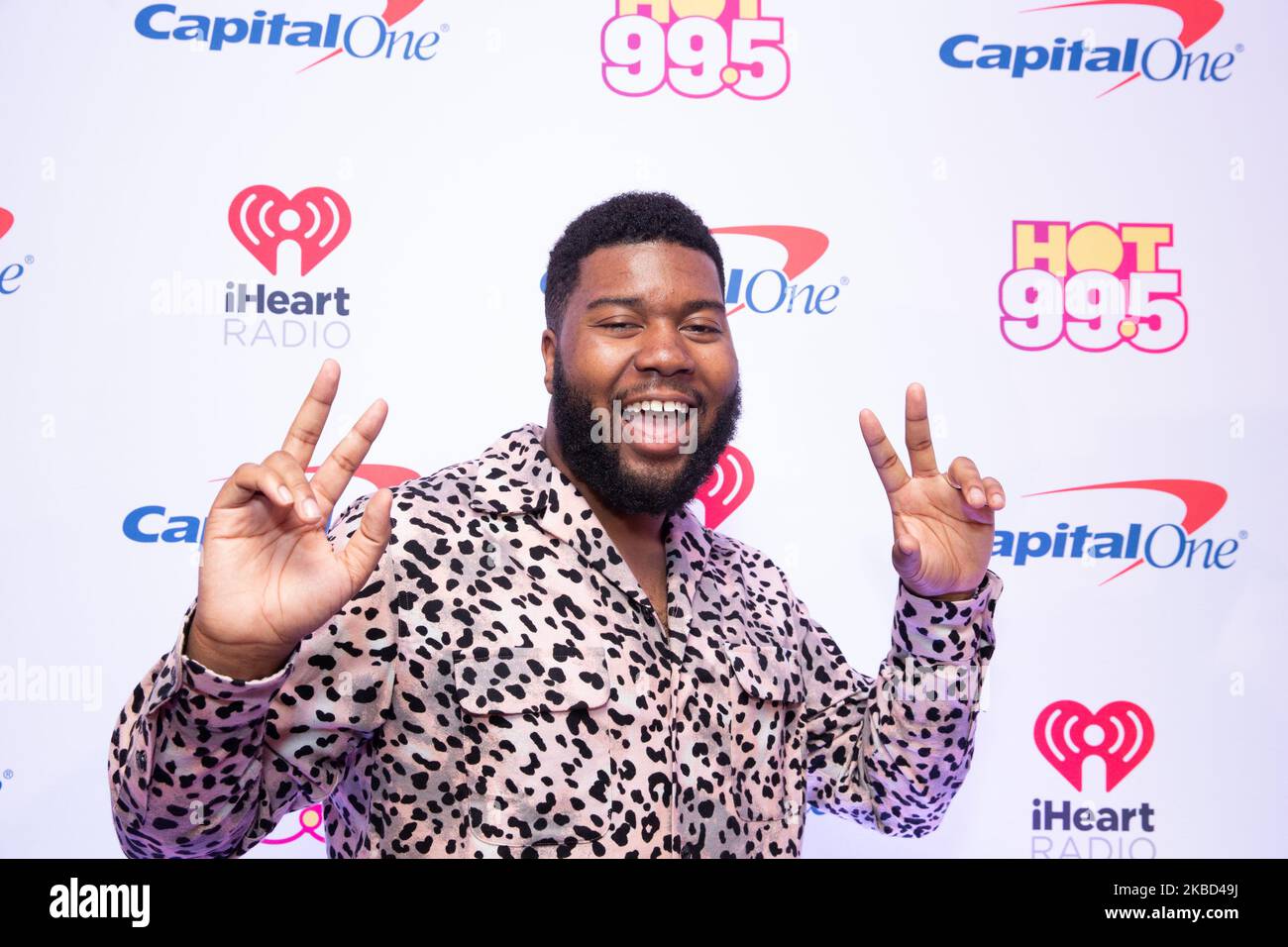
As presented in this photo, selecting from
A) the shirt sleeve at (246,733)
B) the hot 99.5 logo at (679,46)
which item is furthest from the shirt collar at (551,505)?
the hot 99.5 logo at (679,46)

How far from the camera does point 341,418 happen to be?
2.61 meters

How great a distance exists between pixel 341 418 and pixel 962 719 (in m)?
1.59

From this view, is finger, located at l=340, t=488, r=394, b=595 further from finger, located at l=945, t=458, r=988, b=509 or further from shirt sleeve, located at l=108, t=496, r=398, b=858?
finger, located at l=945, t=458, r=988, b=509

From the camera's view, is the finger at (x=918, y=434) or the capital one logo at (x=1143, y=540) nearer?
the finger at (x=918, y=434)

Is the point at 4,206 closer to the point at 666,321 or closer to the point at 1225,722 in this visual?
the point at 666,321

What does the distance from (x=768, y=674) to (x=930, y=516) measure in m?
0.40

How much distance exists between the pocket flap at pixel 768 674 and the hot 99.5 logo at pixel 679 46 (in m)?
1.54

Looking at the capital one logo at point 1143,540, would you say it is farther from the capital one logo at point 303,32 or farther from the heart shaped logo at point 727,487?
the capital one logo at point 303,32

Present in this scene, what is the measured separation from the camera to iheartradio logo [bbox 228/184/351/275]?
8.63 ft

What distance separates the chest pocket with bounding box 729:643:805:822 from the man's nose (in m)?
0.50

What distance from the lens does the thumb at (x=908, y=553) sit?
66.3 inches

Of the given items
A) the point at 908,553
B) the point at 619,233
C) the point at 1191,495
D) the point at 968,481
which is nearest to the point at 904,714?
the point at 908,553

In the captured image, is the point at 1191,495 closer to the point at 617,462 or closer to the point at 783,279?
the point at 783,279

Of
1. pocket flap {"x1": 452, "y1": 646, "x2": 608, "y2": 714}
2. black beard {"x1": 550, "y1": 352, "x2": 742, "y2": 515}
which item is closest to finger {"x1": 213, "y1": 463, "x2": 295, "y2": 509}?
pocket flap {"x1": 452, "y1": 646, "x2": 608, "y2": 714}
